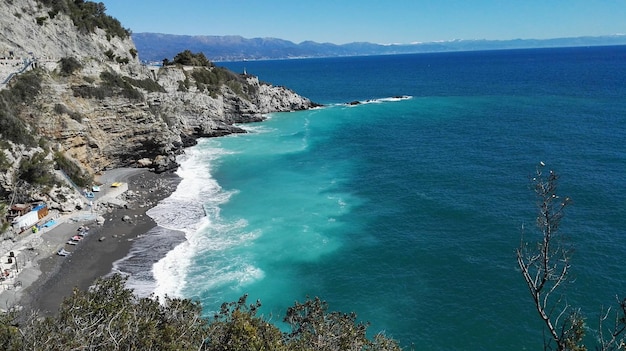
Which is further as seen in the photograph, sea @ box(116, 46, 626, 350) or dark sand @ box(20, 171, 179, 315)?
dark sand @ box(20, 171, 179, 315)

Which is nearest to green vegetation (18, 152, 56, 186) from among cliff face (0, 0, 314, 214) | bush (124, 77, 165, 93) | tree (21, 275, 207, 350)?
cliff face (0, 0, 314, 214)

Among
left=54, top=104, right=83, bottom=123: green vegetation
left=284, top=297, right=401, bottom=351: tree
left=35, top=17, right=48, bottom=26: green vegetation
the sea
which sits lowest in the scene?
the sea

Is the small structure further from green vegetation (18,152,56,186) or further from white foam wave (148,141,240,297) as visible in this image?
white foam wave (148,141,240,297)

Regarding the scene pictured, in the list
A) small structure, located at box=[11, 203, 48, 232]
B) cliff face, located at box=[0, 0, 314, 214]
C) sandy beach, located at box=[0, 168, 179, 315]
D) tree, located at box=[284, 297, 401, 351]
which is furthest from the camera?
cliff face, located at box=[0, 0, 314, 214]

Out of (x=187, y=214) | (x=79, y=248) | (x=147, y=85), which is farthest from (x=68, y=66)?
(x=79, y=248)

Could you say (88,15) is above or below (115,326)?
above

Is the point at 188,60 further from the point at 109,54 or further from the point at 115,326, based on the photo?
the point at 115,326

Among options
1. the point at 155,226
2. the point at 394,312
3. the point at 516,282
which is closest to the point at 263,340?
the point at 394,312
